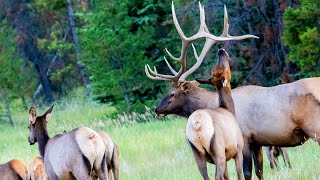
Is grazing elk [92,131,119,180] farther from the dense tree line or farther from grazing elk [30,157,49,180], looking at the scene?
the dense tree line

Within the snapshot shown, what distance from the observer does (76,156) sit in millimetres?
9914

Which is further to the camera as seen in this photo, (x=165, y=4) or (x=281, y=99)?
(x=165, y=4)

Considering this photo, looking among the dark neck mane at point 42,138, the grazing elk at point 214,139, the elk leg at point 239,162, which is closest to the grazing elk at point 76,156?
the dark neck mane at point 42,138

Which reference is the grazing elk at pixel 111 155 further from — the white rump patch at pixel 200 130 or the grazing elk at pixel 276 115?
the white rump patch at pixel 200 130

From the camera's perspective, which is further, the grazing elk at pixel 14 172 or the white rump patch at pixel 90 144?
the grazing elk at pixel 14 172

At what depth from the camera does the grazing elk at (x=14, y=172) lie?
1143cm

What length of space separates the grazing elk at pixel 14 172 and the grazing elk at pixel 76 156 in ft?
3.42

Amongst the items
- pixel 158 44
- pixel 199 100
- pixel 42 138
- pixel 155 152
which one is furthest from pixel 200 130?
pixel 158 44

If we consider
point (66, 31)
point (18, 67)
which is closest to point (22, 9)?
point (66, 31)

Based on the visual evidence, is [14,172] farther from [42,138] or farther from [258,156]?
[258,156]

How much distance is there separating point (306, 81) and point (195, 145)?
2.28 meters

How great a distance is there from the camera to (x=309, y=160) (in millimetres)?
11414

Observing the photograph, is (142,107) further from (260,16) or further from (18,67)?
(18,67)

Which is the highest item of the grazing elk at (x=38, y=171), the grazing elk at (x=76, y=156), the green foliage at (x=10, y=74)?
the grazing elk at (x=76, y=156)
